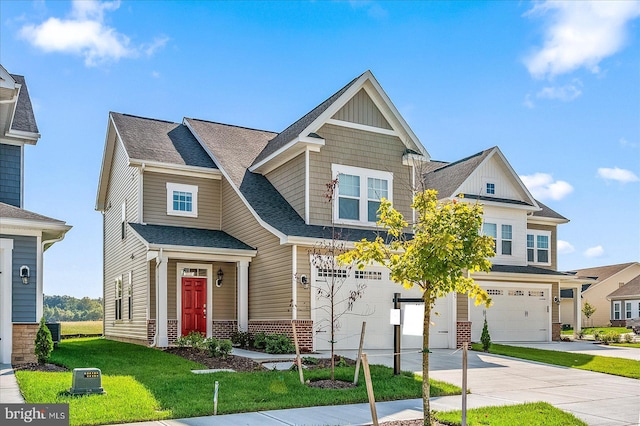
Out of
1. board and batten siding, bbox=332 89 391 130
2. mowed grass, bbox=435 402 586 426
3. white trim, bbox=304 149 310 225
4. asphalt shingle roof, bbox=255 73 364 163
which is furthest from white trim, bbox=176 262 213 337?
mowed grass, bbox=435 402 586 426

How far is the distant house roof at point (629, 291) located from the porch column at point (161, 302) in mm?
35547

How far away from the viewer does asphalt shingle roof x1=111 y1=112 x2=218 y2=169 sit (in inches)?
872

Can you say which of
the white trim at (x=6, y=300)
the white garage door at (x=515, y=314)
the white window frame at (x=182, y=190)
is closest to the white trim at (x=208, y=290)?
the white window frame at (x=182, y=190)

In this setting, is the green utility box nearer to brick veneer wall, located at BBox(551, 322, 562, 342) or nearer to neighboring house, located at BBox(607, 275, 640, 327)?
brick veneer wall, located at BBox(551, 322, 562, 342)

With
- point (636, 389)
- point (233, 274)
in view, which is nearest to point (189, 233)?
point (233, 274)

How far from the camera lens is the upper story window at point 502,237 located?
26406 millimetres

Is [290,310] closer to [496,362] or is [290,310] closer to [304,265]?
[304,265]

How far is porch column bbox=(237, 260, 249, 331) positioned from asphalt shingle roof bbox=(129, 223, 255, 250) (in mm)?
653

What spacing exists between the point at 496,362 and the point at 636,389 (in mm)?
4757

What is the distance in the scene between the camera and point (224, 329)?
71.1 feet

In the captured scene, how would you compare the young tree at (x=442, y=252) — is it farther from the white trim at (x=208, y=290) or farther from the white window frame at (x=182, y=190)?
the white window frame at (x=182, y=190)

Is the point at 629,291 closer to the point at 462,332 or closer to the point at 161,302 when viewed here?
the point at 462,332

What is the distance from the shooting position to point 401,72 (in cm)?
1548

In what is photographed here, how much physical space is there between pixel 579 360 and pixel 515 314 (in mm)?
7165
